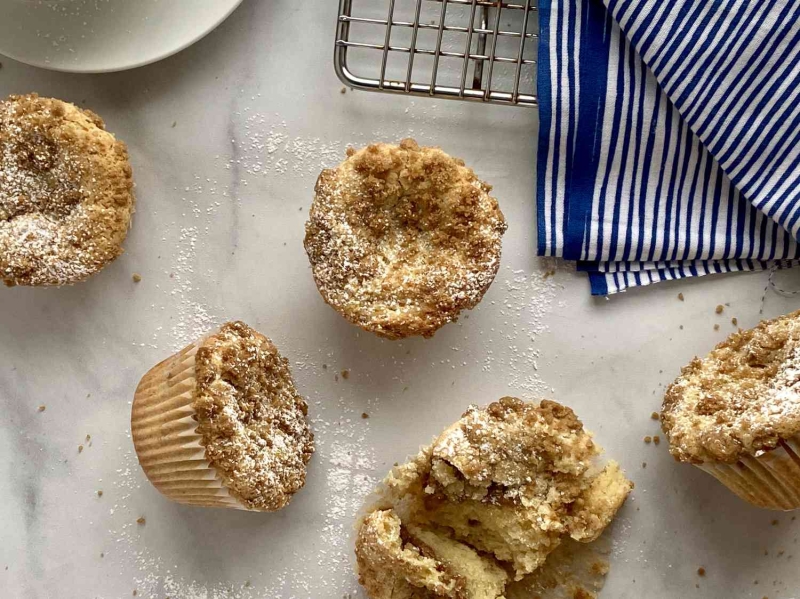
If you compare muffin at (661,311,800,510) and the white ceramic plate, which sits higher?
the white ceramic plate

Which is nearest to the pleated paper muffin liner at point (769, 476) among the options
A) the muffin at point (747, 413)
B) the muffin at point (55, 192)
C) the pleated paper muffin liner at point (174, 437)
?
the muffin at point (747, 413)

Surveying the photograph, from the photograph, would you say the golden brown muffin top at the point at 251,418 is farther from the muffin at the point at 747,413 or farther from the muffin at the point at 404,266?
the muffin at the point at 747,413

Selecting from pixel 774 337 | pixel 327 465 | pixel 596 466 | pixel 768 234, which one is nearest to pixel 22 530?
pixel 327 465

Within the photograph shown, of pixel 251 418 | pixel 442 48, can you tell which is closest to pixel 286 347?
pixel 251 418

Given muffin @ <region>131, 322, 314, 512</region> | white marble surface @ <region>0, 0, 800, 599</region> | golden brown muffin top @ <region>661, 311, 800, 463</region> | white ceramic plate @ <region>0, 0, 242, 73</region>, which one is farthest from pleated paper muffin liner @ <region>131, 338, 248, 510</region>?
golden brown muffin top @ <region>661, 311, 800, 463</region>

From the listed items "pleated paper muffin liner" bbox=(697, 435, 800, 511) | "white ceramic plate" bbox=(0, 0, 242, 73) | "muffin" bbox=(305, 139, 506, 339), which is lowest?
"pleated paper muffin liner" bbox=(697, 435, 800, 511)

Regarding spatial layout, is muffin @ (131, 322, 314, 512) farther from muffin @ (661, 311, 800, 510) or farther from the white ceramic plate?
muffin @ (661, 311, 800, 510)
